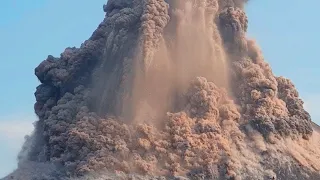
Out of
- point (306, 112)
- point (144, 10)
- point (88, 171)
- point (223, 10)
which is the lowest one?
point (88, 171)

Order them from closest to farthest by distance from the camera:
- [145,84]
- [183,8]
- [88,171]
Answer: [88,171]
[145,84]
[183,8]

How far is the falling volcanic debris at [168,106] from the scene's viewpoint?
5975 centimetres

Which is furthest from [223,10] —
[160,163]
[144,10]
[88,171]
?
[88,171]

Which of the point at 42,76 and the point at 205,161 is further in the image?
the point at 42,76

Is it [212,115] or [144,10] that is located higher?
[144,10]

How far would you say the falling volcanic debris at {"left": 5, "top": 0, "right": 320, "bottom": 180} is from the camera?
2352 inches

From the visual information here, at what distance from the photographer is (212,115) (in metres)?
63.5

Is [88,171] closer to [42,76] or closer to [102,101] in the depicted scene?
[102,101]

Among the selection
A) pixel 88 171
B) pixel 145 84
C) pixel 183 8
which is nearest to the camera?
pixel 88 171

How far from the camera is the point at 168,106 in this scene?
6488 cm

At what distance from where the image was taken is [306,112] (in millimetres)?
69062

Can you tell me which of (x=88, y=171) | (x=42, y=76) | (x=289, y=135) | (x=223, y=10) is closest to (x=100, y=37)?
(x=42, y=76)

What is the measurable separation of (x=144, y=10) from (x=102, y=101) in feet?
34.9

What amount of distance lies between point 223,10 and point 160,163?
2167 cm
